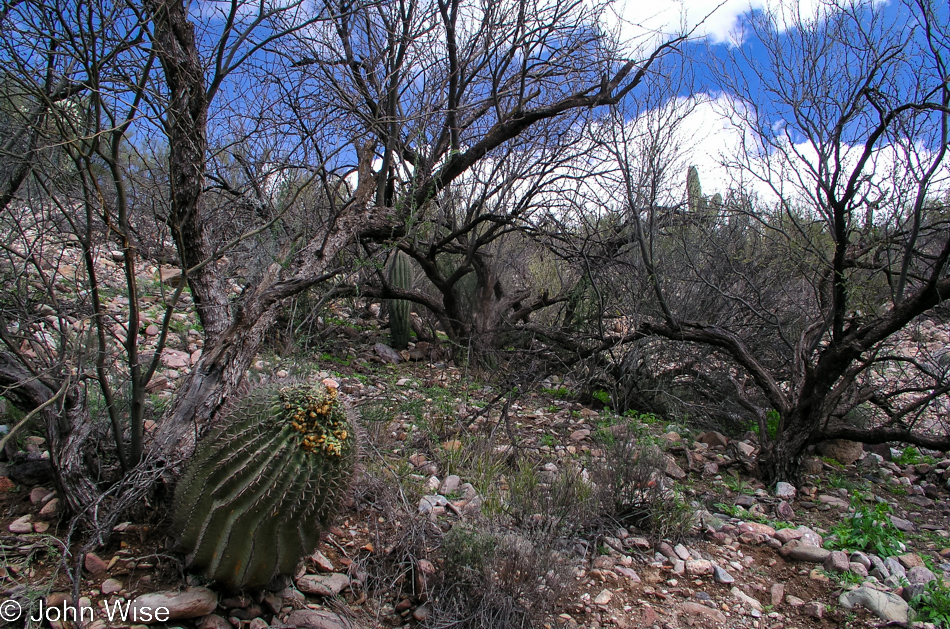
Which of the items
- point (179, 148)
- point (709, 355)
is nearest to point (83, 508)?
point (179, 148)

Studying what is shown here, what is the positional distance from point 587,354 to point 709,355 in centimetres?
152

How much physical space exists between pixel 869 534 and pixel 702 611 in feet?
4.45

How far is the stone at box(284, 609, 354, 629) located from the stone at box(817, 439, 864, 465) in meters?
4.32

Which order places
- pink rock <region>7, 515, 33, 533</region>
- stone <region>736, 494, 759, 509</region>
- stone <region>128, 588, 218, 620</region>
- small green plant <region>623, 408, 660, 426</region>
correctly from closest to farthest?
1. stone <region>128, 588, 218, 620</region>
2. pink rock <region>7, 515, 33, 533</region>
3. stone <region>736, 494, 759, 509</region>
4. small green plant <region>623, 408, 660, 426</region>

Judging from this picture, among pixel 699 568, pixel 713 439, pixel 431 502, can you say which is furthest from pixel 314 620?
pixel 713 439

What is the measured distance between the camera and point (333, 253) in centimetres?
370

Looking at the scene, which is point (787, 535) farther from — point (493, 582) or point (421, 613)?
point (421, 613)

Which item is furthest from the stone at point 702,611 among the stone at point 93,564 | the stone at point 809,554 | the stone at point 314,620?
the stone at point 93,564

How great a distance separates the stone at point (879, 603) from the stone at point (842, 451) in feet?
7.76

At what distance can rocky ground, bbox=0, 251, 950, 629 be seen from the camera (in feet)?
7.00

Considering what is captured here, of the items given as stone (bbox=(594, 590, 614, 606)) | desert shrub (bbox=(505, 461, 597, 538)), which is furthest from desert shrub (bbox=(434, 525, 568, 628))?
desert shrub (bbox=(505, 461, 597, 538))

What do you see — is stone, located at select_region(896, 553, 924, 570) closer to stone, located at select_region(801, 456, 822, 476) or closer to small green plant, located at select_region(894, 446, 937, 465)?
stone, located at select_region(801, 456, 822, 476)

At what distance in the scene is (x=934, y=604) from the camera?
8.38 ft

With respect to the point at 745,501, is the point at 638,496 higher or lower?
higher
